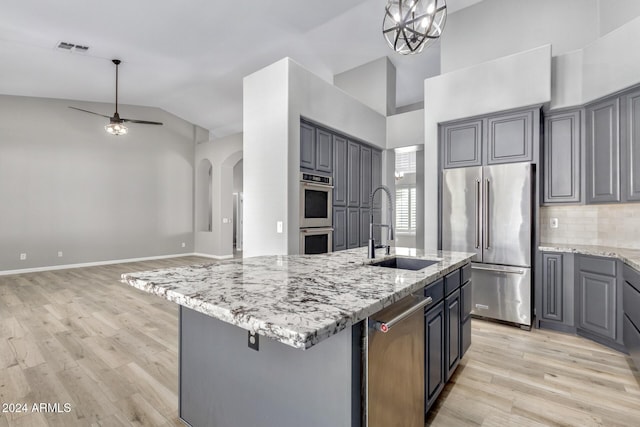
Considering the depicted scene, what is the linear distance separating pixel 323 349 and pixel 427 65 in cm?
600

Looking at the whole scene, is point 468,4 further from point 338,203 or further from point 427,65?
point 338,203

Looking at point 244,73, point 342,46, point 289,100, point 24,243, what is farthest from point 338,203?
point 24,243

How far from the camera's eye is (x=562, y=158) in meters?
3.47

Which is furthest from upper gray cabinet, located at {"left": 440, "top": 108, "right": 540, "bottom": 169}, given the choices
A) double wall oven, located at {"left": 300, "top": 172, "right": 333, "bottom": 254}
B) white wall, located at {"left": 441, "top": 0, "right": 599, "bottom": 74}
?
double wall oven, located at {"left": 300, "top": 172, "right": 333, "bottom": 254}

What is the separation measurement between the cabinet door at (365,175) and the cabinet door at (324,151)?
82cm

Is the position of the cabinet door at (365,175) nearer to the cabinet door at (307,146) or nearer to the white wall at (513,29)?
the cabinet door at (307,146)

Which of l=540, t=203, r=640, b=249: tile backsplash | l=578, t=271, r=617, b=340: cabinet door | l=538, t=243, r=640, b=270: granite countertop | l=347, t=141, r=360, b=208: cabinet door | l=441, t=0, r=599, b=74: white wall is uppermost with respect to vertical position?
l=441, t=0, r=599, b=74: white wall

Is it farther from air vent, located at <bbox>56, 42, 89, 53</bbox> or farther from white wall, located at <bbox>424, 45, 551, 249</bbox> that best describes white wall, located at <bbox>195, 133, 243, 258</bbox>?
white wall, located at <bbox>424, 45, 551, 249</bbox>

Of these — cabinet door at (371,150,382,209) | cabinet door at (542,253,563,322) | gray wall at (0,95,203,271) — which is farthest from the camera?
gray wall at (0,95,203,271)

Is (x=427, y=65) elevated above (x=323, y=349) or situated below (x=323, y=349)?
above

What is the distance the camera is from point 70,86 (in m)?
6.12

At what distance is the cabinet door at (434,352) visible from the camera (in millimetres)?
1723

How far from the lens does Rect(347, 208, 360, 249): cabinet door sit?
4.47 m

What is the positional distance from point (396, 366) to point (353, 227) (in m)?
3.30
